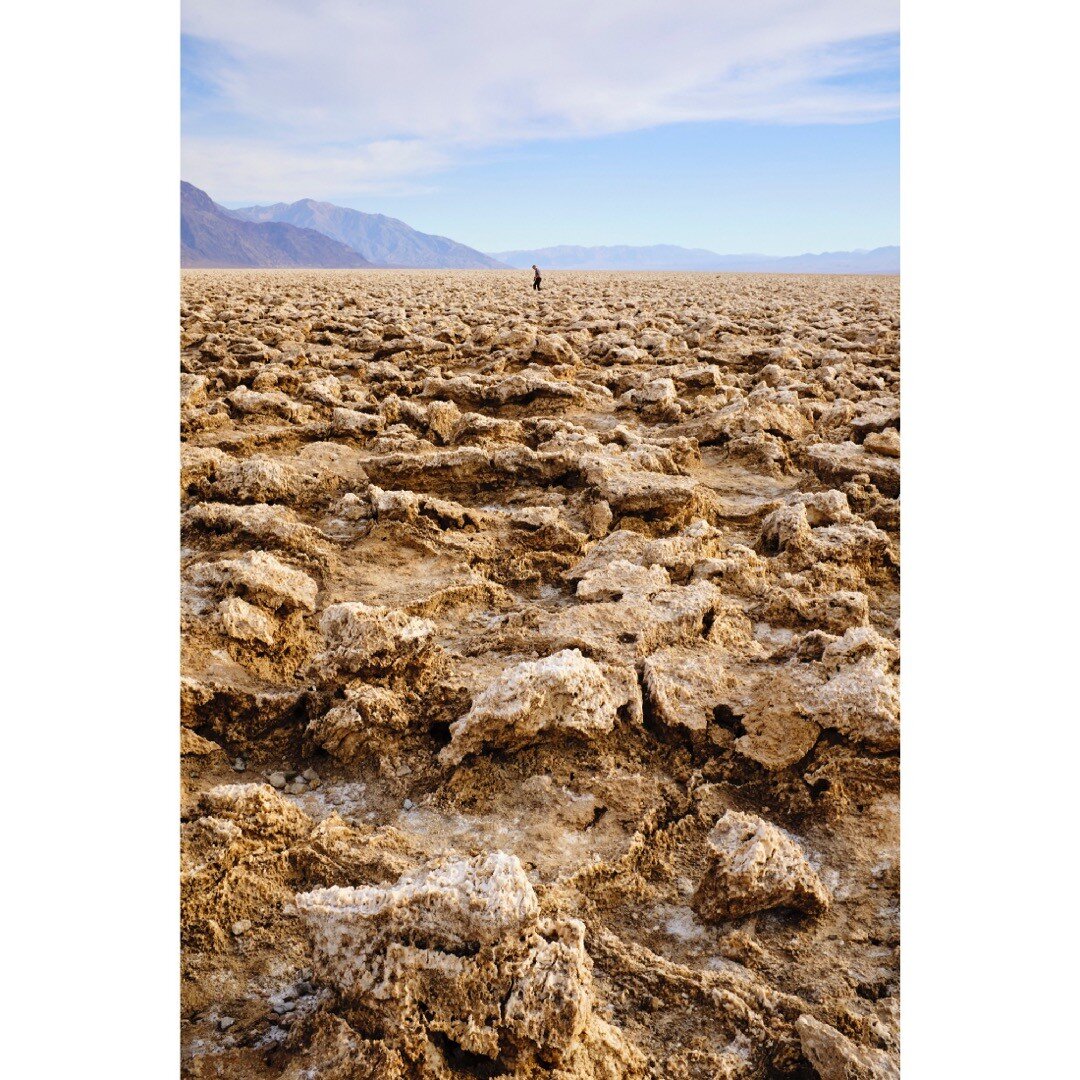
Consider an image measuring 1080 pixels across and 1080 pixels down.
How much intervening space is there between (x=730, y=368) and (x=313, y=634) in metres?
5.19

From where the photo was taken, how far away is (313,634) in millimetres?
2311

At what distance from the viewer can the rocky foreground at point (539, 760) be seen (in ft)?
3.65

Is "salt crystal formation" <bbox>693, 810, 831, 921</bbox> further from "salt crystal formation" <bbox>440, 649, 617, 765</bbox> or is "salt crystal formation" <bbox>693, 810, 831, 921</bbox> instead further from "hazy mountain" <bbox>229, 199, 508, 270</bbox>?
"hazy mountain" <bbox>229, 199, 508, 270</bbox>

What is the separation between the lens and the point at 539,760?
1.78 metres

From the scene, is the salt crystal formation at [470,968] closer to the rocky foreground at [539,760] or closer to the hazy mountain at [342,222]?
the rocky foreground at [539,760]

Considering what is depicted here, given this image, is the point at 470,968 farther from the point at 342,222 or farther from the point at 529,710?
the point at 342,222

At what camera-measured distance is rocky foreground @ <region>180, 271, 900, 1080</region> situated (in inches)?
43.8

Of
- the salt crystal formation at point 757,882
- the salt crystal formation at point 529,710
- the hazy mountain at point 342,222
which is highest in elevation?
the hazy mountain at point 342,222

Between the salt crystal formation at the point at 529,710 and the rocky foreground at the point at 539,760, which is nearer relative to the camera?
the rocky foreground at the point at 539,760

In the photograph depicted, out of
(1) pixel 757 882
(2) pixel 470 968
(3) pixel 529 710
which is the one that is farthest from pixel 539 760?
(2) pixel 470 968

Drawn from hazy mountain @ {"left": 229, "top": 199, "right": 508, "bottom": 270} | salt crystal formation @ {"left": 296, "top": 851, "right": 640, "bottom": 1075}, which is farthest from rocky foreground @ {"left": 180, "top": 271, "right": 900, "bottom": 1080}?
hazy mountain @ {"left": 229, "top": 199, "right": 508, "bottom": 270}

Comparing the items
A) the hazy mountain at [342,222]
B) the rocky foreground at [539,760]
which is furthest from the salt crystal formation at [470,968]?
the hazy mountain at [342,222]

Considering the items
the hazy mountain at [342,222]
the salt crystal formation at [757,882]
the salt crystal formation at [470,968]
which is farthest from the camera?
the hazy mountain at [342,222]

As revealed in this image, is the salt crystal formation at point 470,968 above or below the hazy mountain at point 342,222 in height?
below
